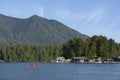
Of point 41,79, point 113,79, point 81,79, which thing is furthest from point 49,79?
point 113,79

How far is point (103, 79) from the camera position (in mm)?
72188

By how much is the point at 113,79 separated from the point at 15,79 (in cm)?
1873

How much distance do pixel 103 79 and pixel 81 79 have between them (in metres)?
4.20

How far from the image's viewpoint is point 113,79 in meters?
72.5

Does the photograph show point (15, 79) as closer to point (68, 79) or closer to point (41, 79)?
point (41, 79)

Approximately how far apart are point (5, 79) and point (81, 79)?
47.5 ft

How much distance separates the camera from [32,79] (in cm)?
7119

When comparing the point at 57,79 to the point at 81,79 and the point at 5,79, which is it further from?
the point at 5,79

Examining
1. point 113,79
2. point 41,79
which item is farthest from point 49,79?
point 113,79

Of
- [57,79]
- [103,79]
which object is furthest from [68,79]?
[103,79]

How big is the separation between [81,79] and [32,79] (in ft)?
30.8

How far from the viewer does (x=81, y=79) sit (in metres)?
72.4

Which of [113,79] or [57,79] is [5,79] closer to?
[57,79]

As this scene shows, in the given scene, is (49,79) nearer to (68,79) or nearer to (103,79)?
(68,79)
